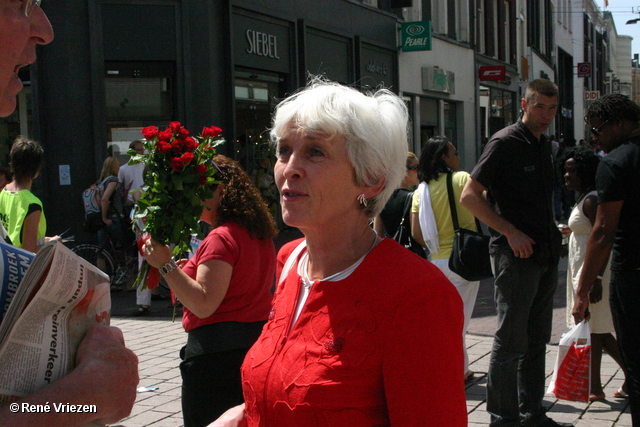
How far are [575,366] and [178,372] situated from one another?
3.29 metres

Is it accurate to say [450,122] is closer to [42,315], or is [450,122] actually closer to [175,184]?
[175,184]

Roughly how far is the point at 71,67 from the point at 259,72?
12.8 feet

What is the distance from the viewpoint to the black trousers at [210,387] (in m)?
3.22

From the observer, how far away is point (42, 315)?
1.31 metres

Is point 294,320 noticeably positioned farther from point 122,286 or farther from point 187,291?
point 122,286

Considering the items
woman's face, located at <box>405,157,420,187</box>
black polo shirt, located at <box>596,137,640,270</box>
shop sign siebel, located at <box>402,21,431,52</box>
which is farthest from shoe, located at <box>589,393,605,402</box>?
shop sign siebel, located at <box>402,21,431,52</box>

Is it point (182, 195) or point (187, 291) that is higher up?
point (182, 195)

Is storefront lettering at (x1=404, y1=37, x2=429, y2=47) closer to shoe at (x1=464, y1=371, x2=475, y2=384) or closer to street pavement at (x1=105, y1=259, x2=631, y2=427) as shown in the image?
street pavement at (x1=105, y1=259, x2=631, y2=427)

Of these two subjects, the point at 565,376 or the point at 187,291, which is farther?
the point at 565,376

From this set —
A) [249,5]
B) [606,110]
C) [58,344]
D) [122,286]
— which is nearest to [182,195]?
[58,344]

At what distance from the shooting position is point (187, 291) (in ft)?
10.6

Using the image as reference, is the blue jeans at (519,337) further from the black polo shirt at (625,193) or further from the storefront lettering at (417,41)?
the storefront lettering at (417,41)

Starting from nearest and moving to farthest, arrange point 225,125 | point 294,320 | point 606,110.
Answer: point 294,320 < point 606,110 < point 225,125

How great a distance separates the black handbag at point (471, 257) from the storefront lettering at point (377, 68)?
13750mm
